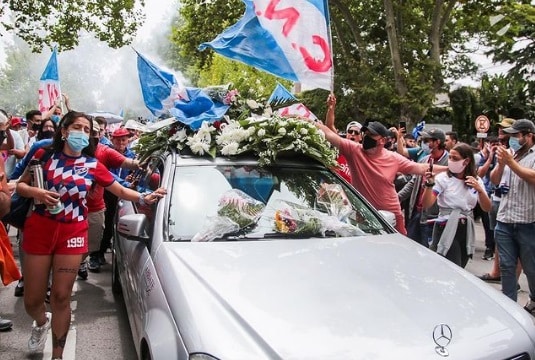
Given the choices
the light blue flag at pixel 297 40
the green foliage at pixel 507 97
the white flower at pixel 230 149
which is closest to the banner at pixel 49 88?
the light blue flag at pixel 297 40

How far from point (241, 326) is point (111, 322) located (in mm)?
2850

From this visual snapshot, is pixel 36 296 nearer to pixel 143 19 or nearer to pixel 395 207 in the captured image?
pixel 395 207

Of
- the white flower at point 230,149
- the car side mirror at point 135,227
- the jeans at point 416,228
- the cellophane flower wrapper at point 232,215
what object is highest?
the white flower at point 230,149

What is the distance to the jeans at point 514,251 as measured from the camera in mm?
4594

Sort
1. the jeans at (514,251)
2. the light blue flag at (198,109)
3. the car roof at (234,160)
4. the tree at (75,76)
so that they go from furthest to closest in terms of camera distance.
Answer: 1. the tree at (75,76)
2. the jeans at (514,251)
3. the light blue flag at (198,109)
4. the car roof at (234,160)

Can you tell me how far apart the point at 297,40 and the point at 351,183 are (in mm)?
1523

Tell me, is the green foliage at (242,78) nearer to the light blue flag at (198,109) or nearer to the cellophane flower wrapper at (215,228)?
the light blue flag at (198,109)

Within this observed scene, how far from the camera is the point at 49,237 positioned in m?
3.50

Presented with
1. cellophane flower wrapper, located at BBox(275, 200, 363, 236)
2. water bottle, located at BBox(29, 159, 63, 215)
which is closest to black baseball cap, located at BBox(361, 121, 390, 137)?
cellophane flower wrapper, located at BBox(275, 200, 363, 236)

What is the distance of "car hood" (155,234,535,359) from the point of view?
7.20 ft

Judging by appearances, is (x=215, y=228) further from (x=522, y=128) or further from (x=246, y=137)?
(x=522, y=128)

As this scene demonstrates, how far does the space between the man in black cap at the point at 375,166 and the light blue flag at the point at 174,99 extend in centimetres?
112

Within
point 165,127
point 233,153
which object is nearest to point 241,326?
point 233,153

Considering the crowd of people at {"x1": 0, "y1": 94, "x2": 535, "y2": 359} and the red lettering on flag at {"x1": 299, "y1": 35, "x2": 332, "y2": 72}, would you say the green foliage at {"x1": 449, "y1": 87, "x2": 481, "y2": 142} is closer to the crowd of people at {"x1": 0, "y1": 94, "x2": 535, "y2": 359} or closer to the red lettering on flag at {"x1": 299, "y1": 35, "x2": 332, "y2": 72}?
the crowd of people at {"x1": 0, "y1": 94, "x2": 535, "y2": 359}
